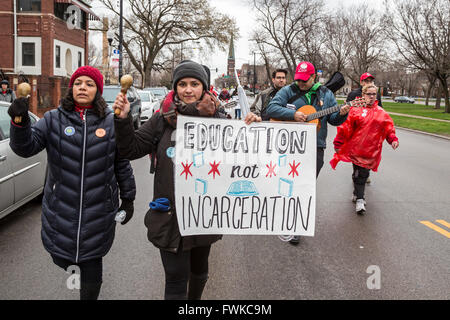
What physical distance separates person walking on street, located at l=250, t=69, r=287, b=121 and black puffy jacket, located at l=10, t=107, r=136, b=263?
395 centimetres

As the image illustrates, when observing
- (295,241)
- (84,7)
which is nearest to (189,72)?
(295,241)

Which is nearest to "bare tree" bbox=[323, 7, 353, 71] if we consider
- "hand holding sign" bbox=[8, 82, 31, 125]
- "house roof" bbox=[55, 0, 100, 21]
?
"house roof" bbox=[55, 0, 100, 21]

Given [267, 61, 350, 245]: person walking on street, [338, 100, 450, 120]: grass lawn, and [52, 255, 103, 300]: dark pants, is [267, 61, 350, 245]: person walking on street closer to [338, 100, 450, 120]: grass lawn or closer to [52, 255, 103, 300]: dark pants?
[52, 255, 103, 300]: dark pants

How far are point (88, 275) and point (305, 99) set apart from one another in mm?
2943

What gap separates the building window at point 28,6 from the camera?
30.5 meters

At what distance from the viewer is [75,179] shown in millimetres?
2684

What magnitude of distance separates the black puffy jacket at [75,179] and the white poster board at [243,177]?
0.49 metres

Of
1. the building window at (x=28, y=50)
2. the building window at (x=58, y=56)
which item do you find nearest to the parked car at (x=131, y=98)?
the building window at (x=28, y=50)

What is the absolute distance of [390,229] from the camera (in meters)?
5.36

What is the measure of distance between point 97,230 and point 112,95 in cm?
1283

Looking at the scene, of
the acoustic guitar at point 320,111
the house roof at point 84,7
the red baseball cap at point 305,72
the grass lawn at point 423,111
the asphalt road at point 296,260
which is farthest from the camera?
the house roof at point 84,7

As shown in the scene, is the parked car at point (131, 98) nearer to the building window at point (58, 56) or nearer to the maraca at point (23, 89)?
the maraca at point (23, 89)

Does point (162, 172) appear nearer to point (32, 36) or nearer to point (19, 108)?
point (19, 108)

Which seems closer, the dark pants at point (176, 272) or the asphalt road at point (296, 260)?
the dark pants at point (176, 272)
